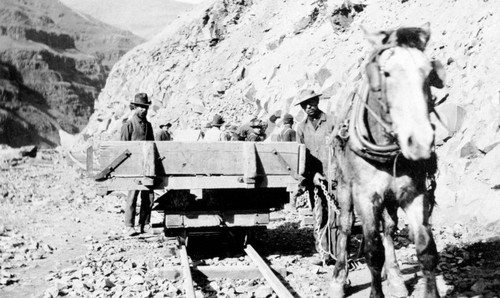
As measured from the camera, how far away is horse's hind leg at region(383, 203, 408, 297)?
5.29 m

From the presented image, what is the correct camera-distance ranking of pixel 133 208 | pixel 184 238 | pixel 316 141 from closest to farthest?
1. pixel 316 141
2. pixel 184 238
3. pixel 133 208

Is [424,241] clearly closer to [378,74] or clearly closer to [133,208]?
[378,74]

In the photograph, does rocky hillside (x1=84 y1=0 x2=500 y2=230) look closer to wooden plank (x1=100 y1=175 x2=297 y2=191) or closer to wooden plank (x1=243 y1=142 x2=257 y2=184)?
wooden plank (x1=243 y1=142 x2=257 y2=184)

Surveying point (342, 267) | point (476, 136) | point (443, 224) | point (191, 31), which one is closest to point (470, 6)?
point (476, 136)

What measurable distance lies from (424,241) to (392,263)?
150 cm

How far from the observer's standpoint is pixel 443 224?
823cm

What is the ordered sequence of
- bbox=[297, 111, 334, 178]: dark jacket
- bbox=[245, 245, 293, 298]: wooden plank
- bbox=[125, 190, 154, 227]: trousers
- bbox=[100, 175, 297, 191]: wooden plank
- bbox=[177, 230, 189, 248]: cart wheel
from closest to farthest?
bbox=[245, 245, 293, 298]: wooden plank < bbox=[100, 175, 297, 191]: wooden plank < bbox=[297, 111, 334, 178]: dark jacket < bbox=[177, 230, 189, 248]: cart wheel < bbox=[125, 190, 154, 227]: trousers

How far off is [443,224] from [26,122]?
6055cm

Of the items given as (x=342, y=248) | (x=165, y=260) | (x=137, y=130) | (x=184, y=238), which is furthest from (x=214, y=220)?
(x=137, y=130)

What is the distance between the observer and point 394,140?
13.3 ft

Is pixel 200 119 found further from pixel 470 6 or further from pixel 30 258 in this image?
pixel 30 258

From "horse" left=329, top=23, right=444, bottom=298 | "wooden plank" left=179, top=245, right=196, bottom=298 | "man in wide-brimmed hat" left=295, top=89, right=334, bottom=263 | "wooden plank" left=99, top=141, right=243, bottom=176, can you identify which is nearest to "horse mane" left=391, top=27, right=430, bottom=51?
"horse" left=329, top=23, right=444, bottom=298

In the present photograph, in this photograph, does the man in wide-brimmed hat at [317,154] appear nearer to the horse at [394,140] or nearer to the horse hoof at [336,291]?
the horse hoof at [336,291]

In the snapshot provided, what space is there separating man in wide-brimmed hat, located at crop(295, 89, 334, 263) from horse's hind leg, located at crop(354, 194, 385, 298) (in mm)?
1882
